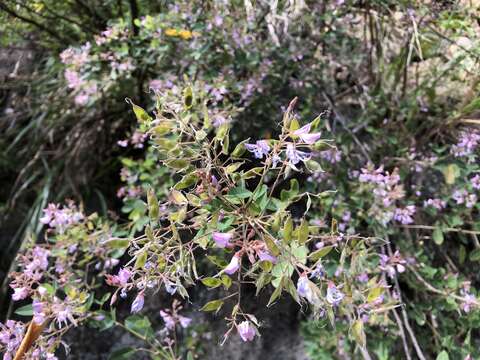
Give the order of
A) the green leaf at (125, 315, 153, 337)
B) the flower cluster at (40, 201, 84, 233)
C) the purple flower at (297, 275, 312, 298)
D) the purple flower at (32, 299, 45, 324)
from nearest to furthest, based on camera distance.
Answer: the purple flower at (297, 275, 312, 298) < the purple flower at (32, 299, 45, 324) < the green leaf at (125, 315, 153, 337) < the flower cluster at (40, 201, 84, 233)

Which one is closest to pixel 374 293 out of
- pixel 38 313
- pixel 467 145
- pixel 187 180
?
pixel 187 180

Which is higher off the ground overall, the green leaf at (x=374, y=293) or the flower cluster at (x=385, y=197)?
the green leaf at (x=374, y=293)

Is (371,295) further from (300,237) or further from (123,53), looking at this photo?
(123,53)

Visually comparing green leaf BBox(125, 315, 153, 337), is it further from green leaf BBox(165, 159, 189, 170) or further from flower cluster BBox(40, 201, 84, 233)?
green leaf BBox(165, 159, 189, 170)

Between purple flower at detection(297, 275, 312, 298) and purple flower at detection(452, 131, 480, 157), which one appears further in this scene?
purple flower at detection(452, 131, 480, 157)

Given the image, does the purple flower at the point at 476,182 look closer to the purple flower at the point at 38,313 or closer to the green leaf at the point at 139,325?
the green leaf at the point at 139,325

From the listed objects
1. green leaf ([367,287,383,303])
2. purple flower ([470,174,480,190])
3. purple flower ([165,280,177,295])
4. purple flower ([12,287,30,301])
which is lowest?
purple flower ([470,174,480,190])

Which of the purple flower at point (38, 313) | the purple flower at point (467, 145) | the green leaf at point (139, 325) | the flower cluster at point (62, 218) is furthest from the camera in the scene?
the purple flower at point (467, 145)

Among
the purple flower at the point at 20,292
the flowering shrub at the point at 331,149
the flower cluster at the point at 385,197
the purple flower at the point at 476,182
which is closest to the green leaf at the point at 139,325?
the flowering shrub at the point at 331,149

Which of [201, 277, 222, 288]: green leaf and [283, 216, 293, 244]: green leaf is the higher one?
[283, 216, 293, 244]: green leaf

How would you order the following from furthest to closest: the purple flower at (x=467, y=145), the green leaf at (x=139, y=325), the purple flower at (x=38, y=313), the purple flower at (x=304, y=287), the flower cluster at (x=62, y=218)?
1. the purple flower at (x=467, y=145)
2. the flower cluster at (x=62, y=218)
3. the green leaf at (x=139, y=325)
4. the purple flower at (x=38, y=313)
5. the purple flower at (x=304, y=287)

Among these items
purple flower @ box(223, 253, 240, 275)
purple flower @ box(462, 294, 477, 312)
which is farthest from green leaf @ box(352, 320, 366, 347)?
purple flower @ box(462, 294, 477, 312)
